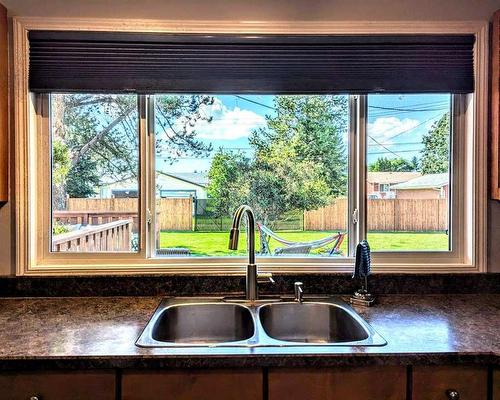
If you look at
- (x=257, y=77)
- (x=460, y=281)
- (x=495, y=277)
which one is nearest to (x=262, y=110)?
(x=257, y=77)

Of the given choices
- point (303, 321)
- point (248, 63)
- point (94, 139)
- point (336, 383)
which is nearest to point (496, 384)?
point (336, 383)

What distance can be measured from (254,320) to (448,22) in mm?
1640

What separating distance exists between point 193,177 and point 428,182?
3.93ft

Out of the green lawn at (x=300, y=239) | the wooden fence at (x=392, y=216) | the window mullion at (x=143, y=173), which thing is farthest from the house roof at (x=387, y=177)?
the window mullion at (x=143, y=173)

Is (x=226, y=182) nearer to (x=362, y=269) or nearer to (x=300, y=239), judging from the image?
(x=300, y=239)

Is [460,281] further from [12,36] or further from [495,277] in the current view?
[12,36]

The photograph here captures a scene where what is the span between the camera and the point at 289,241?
1853 mm

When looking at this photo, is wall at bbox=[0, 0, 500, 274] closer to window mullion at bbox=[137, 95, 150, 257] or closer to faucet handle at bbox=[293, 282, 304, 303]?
window mullion at bbox=[137, 95, 150, 257]

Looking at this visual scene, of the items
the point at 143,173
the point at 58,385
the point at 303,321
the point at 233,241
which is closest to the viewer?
the point at 58,385

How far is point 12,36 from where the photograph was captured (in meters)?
1.67

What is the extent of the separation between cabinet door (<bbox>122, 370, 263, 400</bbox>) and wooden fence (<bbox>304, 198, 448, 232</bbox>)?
2.92 feet

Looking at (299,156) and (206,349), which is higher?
(299,156)

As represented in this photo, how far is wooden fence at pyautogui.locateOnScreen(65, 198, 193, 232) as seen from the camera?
1.80 m

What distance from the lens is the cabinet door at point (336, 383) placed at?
113cm
